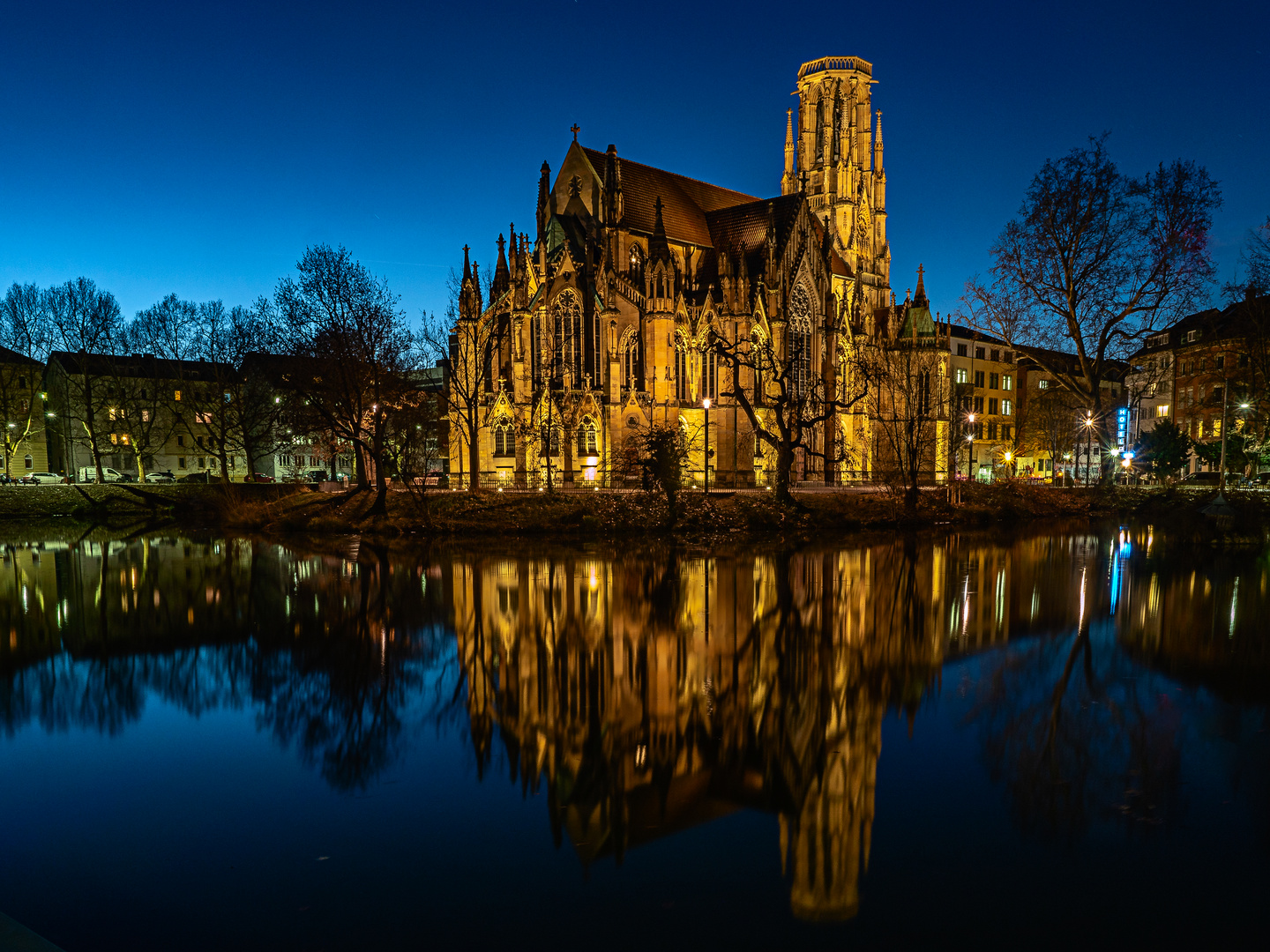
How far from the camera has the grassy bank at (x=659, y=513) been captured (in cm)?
3275

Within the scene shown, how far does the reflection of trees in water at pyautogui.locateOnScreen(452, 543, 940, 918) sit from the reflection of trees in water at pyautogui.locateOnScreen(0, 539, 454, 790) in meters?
1.05

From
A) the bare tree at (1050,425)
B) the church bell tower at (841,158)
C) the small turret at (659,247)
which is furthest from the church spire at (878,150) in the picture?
the small turret at (659,247)

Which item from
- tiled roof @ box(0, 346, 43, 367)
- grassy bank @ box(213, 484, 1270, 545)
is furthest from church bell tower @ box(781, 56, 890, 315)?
tiled roof @ box(0, 346, 43, 367)

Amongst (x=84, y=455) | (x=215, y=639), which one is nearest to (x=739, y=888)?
(x=215, y=639)

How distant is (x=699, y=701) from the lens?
30.3 ft

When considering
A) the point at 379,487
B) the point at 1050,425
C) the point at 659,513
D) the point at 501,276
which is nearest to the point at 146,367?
the point at 501,276

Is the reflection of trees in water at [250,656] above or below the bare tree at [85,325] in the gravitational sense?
below

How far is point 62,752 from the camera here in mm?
8188

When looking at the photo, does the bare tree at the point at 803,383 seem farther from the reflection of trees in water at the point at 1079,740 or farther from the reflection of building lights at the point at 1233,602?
the reflection of trees in water at the point at 1079,740

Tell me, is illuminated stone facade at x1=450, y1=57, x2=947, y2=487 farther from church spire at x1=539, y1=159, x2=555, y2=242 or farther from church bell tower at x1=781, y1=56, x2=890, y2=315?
church bell tower at x1=781, y1=56, x2=890, y2=315

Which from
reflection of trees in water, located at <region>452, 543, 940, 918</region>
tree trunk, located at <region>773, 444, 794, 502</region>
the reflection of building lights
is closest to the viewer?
reflection of trees in water, located at <region>452, 543, 940, 918</region>

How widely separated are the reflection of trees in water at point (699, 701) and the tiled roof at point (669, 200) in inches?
1704

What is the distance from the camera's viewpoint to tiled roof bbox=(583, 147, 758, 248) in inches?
2203

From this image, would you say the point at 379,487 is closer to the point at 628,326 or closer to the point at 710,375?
the point at 628,326
